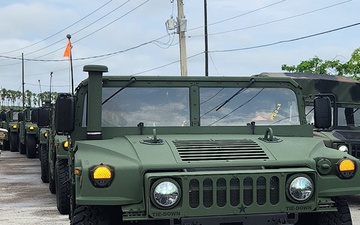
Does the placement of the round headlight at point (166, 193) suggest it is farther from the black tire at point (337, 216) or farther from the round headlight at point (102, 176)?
the black tire at point (337, 216)

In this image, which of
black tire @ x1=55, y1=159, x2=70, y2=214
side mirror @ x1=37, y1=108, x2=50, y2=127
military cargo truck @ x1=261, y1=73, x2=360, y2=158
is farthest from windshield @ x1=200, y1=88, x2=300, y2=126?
side mirror @ x1=37, y1=108, x2=50, y2=127

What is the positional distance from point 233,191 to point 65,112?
67.2 inches

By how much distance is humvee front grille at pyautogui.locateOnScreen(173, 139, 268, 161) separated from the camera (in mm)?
4402

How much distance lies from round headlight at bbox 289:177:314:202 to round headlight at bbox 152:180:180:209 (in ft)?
2.70

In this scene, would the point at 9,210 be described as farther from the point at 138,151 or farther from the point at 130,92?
the point at 138,151

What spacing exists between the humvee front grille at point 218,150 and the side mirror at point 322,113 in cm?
116

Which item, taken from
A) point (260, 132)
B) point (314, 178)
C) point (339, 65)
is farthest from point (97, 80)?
point (339, 65)

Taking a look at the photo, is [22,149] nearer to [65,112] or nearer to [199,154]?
[65,112]

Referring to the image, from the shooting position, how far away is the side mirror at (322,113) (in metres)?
5.69

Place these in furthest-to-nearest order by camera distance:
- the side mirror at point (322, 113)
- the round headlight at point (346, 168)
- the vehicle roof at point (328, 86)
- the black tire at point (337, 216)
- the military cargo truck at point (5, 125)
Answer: the military cargo truck at point (5, 125)
the vehicle roof at point (328, 86)
the side mirror at point (322, 113)
the black tire at point (337, 216)
the round headlight at point (346, 168)

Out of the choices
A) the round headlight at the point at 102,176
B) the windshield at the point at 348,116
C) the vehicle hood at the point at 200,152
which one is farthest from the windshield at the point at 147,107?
the windshield at the point at 348,116

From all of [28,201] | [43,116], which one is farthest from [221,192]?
[43,116]

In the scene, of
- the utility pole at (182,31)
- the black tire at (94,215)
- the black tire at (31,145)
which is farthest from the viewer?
the utility pole at (182,31)

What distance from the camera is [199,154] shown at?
4.44m
